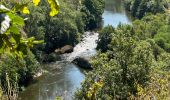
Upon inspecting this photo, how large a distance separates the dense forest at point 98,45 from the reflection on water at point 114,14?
4.16 feet

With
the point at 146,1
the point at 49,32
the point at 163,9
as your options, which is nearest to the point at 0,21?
the point at 49,32

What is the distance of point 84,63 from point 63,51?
491cm

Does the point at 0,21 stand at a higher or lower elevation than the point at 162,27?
higher

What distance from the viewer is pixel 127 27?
41.8m

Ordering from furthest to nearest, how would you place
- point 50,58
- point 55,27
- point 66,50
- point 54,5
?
1. point 55,27
2. point 66,50
3. point 50,58
4. point 54,5

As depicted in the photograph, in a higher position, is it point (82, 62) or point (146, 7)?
point (146, 7)

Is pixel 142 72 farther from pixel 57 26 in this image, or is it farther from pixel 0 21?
pixel 57 26

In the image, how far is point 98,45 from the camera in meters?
43.3

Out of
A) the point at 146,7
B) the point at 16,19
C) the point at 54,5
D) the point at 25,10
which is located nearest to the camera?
the point at 16,19

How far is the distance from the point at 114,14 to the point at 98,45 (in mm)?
16457

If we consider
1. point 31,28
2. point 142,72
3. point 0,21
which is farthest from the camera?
point 31,28

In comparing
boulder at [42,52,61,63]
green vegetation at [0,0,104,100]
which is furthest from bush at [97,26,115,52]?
boulder at [42,52,61,63]

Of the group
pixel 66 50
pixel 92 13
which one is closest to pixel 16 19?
pixel 66 50

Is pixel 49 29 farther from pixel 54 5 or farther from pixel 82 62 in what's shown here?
pixel 54 5
